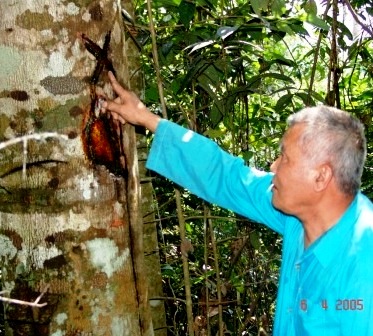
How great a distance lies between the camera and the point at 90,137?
47.0 inches

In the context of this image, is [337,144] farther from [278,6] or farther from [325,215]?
[278,6]

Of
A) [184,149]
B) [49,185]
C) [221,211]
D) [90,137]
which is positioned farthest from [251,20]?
[221,211]

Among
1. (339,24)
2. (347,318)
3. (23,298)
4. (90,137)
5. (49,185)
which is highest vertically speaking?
(339,24)

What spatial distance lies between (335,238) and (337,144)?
0.25 meters

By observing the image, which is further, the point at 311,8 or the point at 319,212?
the point at 311,8

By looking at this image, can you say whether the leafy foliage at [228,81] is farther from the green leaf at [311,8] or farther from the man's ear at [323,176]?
the man's ear at [323,176]

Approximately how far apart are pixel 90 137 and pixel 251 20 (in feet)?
3.54

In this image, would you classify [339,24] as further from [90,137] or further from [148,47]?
[90,137]

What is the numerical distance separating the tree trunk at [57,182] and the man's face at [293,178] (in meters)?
0.51

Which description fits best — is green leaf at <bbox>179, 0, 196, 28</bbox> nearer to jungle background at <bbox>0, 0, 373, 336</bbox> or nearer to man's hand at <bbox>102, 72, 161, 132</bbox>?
jungle background at <bbox>0, 0, 373, 336</bbox>

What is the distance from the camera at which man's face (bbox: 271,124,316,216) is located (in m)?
1.45

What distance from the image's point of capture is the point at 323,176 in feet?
4.72

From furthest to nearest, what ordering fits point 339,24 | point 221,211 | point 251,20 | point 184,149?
point 221,211, point 339,24, point 251,20, point 184,149
